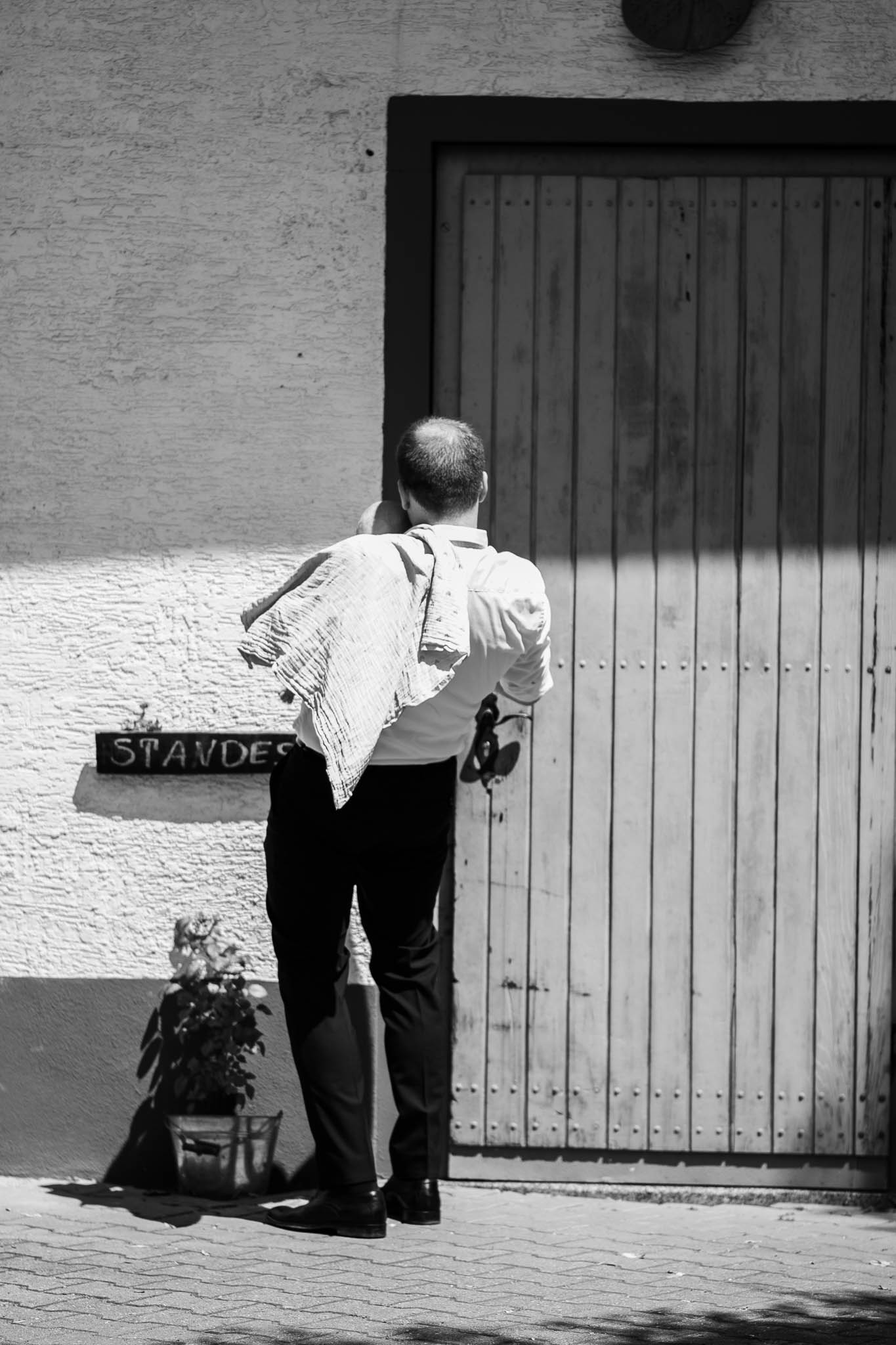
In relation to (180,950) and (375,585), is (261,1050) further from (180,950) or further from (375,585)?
(375,585)

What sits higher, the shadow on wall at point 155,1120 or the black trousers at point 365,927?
the black trousers at point 365,927

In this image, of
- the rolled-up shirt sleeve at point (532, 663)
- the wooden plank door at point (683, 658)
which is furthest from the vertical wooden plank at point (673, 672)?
the rolled-up shirt sleeve at point (532, 663)

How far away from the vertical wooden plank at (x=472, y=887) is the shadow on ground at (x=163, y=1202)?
507 millimetres

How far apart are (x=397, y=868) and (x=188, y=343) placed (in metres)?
1.70

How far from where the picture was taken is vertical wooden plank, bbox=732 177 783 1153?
16.1 feet

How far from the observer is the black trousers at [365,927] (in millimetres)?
4133

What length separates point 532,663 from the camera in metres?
4.21

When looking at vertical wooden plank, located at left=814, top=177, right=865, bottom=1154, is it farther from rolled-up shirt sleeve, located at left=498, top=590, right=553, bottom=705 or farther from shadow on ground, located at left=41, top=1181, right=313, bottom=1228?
shadow on ground, located at left=41, top=1181, right=313, bottom=1228

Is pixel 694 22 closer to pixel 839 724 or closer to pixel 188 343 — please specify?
pixel 188 343

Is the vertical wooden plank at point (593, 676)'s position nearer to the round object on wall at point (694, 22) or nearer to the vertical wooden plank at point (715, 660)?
the vertical wooden plank at point (715, 660)

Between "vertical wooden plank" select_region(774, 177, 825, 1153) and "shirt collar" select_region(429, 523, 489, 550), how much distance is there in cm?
116


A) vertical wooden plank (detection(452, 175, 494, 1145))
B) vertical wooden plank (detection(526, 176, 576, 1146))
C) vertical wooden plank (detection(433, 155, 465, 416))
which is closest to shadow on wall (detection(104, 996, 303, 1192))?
vertical wooden plank (detection(452, 175, 494, 1145))

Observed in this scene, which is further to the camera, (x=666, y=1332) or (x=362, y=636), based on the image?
(x=362, y=636)

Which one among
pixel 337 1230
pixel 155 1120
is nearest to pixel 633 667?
pixel 337 1230
